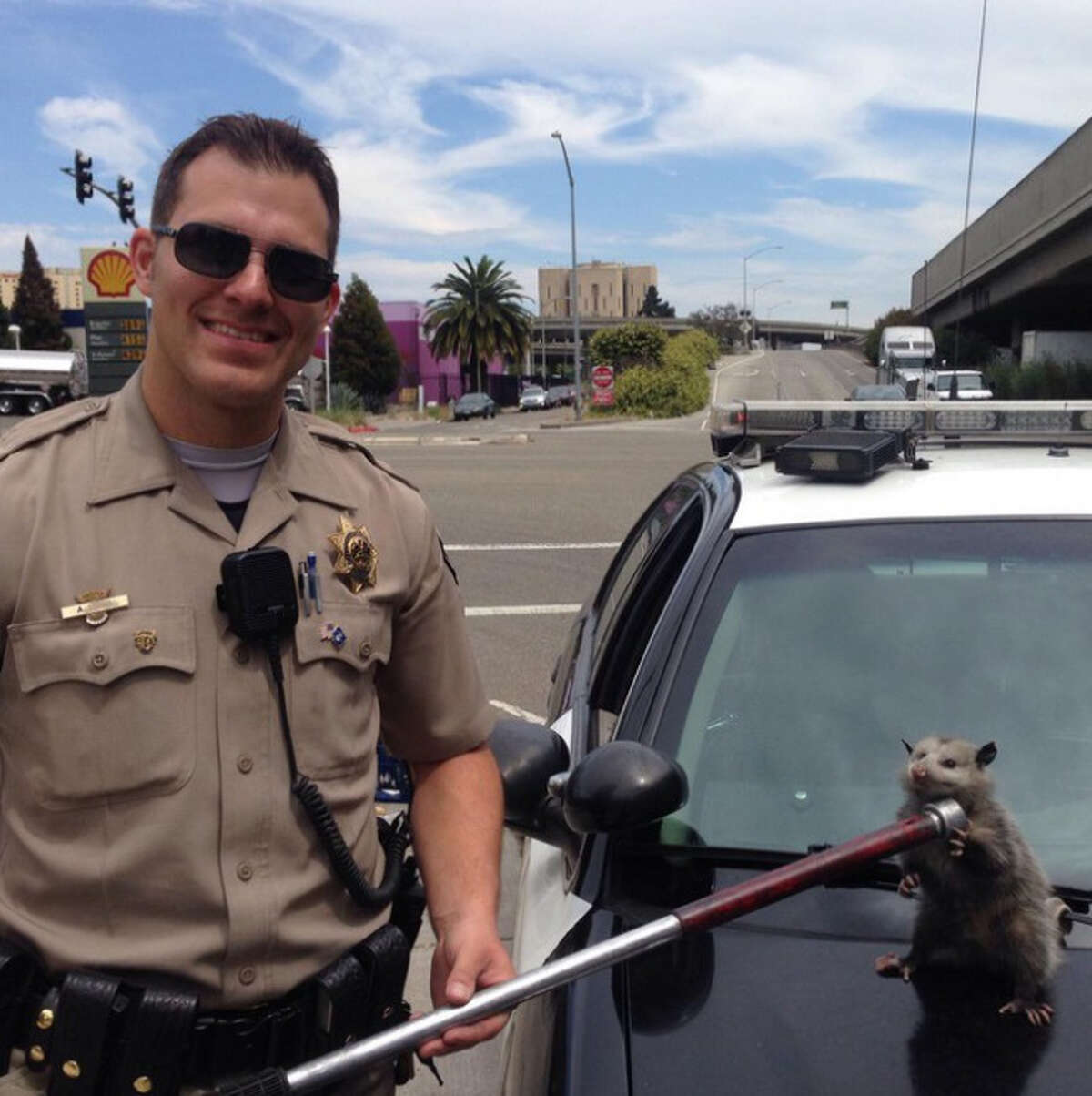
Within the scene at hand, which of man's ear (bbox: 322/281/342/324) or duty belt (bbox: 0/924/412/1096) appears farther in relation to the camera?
man's ear (bbox: 322/281/342/324)

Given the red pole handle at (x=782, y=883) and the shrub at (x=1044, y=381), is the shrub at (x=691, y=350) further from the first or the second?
the red pole handle at (x=782, y=883)

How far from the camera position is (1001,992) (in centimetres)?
193

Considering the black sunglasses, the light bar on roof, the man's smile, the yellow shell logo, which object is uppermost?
the yellow shell logo

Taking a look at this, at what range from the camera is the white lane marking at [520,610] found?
30.8 ft

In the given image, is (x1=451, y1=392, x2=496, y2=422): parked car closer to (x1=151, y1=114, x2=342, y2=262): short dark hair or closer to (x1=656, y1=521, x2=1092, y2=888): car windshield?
(x1=656, y1=521, x2=1092, y2=888): car windshield

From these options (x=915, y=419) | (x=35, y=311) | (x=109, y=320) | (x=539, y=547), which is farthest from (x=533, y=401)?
(x=915, y=419)

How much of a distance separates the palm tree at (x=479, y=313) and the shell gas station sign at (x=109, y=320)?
36.6 m

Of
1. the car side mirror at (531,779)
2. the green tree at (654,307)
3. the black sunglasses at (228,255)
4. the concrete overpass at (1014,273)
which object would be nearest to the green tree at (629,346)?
the concrete overpass at (1014,273)

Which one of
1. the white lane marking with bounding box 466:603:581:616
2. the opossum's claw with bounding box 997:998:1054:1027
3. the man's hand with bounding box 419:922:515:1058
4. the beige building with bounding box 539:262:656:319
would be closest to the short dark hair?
the man's hand with bounding box 419:922:515:1058

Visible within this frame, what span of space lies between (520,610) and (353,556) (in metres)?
7.64

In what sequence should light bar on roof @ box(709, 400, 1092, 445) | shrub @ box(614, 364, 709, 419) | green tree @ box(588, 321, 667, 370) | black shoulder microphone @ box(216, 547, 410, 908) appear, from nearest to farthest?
1. black shoulder microphone @ box(216, 547, 410, 908)
2. light bar on roof @ box(709, 400, 1092, 445)
3. shrub @ box(614, 364, 709, 419)
4. green tree @ box(588, 321, 667, 370)

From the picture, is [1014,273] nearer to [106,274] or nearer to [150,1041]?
[150,1041]

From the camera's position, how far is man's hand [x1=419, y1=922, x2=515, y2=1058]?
176 cm

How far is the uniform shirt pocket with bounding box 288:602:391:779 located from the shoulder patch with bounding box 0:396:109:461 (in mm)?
425
